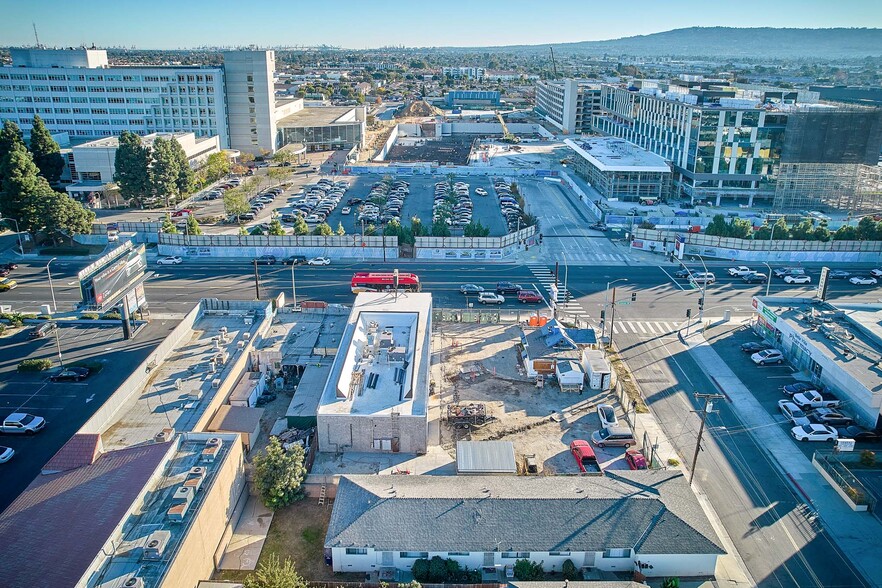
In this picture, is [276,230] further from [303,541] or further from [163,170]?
[303,541]

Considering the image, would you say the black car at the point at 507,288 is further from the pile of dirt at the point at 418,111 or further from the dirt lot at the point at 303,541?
the pile of dirt at the point at 418,111

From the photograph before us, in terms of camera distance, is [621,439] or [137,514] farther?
[621,439]

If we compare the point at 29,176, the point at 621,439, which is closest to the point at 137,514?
the point at 621,439

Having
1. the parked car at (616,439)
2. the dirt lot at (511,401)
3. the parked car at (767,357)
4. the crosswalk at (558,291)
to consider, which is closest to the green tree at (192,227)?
the dirt lot at (511,401)

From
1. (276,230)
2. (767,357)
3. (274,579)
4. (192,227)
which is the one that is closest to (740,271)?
(767,357)

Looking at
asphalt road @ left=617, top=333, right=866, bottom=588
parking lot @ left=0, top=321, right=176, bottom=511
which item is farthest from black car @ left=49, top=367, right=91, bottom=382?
asphalt road @ left=617, top=333, right=866, bottom=588

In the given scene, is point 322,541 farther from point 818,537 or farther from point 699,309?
point 699,309
